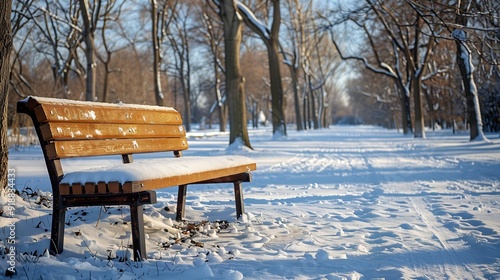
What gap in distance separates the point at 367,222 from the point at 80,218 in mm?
2738

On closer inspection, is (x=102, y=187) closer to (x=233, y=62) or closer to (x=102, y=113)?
(x=102, y=113)

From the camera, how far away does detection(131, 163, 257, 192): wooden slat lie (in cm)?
292

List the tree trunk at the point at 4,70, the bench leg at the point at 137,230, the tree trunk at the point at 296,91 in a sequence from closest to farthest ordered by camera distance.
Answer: the bench leg at the point at 137,230, the tree trunk at the point at 4,70, the tree trunk at the point at 296,91

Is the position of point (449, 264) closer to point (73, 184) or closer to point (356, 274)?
point (356, 274)

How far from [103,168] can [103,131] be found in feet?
2.09

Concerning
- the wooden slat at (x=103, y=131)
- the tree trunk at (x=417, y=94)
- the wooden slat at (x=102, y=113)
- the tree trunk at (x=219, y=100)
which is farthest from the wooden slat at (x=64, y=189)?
the tree trunk at (x=219, y=100)

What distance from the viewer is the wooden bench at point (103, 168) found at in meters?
2.94

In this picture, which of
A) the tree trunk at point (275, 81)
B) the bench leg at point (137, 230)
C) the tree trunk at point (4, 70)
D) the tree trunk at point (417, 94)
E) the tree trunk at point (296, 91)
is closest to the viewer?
the bench leg at point (137, 230)

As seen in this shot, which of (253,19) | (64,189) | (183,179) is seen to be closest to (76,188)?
(64,189)

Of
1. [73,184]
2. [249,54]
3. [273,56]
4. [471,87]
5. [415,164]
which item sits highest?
[249,54]

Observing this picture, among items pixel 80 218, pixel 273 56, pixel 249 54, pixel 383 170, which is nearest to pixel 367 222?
pixel 80 218

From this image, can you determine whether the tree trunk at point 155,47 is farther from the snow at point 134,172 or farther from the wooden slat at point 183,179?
the snow at point 134,172

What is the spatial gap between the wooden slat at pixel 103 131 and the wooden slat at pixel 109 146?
4 cm

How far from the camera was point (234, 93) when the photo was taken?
13.6 metres
